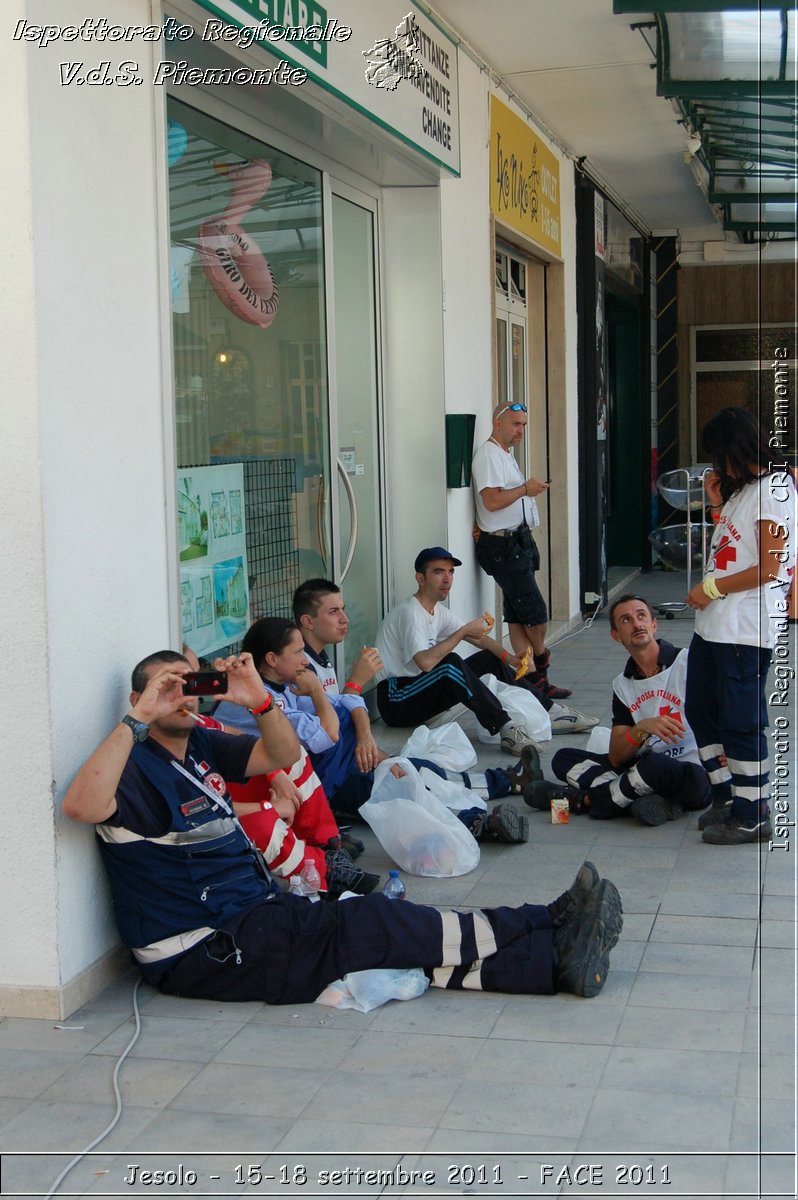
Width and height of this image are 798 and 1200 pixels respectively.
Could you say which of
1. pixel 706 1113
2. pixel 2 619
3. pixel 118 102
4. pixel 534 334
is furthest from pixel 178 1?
pixel 534 334

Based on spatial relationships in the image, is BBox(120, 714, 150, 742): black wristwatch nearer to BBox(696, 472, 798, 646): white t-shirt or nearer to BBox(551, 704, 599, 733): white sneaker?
BBox(696, 472, 798, 646): white t-shirt

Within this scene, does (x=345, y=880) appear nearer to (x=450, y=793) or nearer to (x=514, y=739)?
(x=450, y=793)

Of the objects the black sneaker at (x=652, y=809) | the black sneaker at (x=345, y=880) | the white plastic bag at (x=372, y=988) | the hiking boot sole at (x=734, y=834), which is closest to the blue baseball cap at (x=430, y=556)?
the black sneaker at (x=652, y=809)

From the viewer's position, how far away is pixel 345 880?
168 inches

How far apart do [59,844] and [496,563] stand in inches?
185

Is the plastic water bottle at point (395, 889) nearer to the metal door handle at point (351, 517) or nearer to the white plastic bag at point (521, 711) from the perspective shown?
the white plastic bag at point (521, 711)

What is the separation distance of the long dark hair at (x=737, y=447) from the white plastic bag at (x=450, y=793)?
4.93ft

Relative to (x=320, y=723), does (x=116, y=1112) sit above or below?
below

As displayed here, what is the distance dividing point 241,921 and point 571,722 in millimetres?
3674

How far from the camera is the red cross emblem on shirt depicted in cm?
475

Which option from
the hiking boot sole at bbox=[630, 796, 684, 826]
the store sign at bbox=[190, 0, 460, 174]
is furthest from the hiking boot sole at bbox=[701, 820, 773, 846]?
the store sign at bbox=[190, 0, 460, 174]

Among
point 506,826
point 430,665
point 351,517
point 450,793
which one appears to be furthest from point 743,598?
point 351,517

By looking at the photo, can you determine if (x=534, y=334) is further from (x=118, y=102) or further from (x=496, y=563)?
(x=118, y=102)

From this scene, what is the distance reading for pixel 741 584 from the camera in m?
4.68
